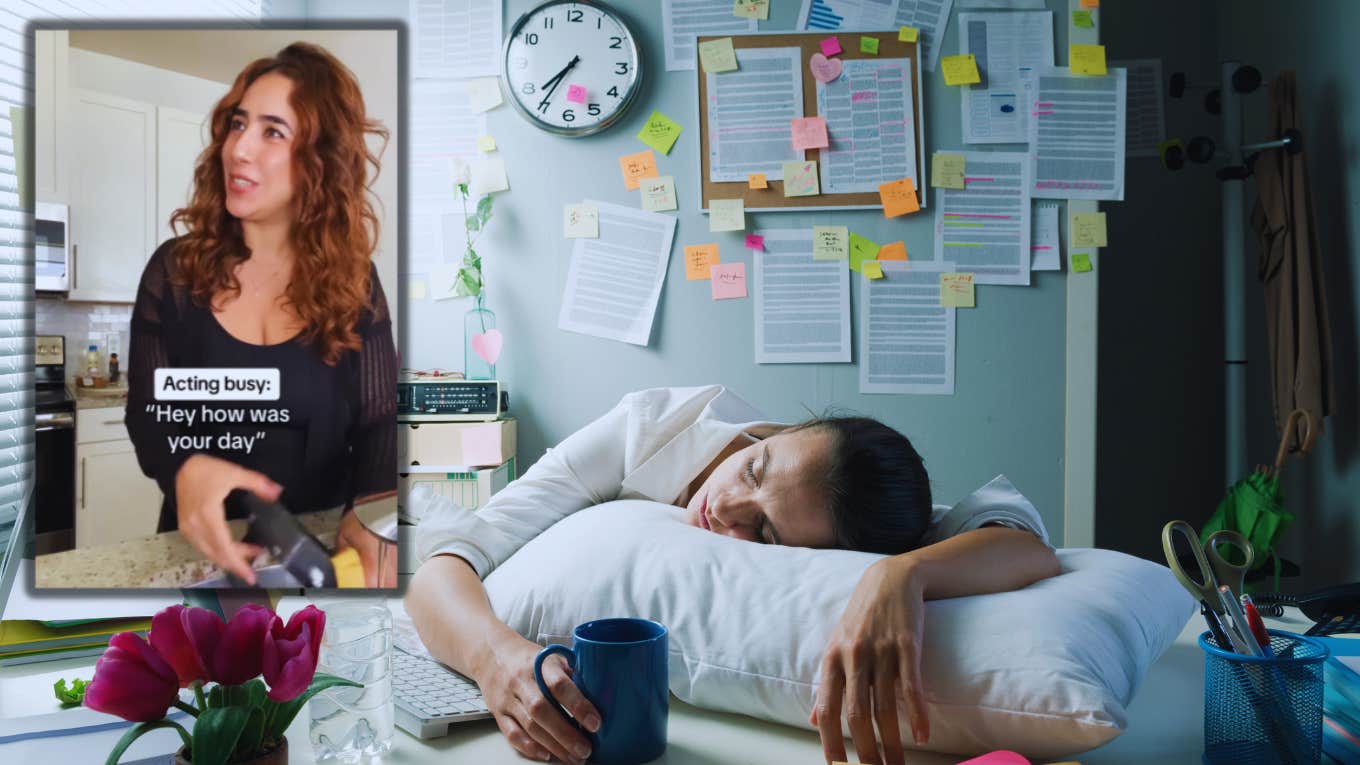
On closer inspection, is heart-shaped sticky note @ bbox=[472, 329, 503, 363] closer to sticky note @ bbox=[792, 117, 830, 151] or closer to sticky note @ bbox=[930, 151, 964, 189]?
sticky note @ bbox=[792, 117, 830, 151]

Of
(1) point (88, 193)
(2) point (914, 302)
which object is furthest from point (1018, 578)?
(2) point (914, 302)

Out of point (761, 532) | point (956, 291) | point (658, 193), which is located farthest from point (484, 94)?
point (761, 532)

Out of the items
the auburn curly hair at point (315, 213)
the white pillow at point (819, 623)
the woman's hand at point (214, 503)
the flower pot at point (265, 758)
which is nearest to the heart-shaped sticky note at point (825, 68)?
the white pillow at point (819, 623)

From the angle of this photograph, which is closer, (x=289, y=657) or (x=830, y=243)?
(x=289, y=657)

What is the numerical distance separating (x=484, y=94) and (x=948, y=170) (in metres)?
1.37

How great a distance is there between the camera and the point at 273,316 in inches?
23.1

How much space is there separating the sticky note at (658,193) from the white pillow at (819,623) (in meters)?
1.90

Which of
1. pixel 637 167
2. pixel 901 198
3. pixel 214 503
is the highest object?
pixel 637 167

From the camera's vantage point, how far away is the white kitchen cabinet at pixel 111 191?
594mm

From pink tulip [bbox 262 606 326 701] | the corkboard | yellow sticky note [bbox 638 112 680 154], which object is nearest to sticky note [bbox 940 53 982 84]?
the corkboard

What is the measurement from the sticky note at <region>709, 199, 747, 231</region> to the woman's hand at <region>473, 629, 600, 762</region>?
2077mm

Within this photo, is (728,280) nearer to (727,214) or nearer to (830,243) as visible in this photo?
(727,214)

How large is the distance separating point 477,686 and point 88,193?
0.44 metres

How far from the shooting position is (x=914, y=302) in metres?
2.60
